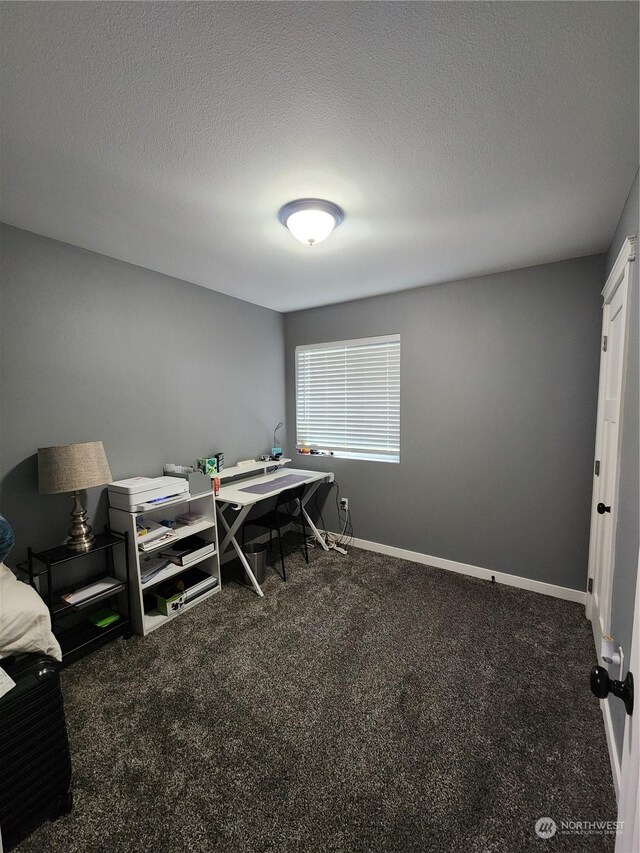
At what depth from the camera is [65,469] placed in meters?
1.94

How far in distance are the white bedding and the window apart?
8.80 feet

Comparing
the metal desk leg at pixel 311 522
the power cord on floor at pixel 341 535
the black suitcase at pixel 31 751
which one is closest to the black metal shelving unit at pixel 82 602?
the black suitcase at pixel 31 751

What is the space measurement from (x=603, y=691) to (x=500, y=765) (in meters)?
1.18

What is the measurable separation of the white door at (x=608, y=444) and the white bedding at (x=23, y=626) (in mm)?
2535

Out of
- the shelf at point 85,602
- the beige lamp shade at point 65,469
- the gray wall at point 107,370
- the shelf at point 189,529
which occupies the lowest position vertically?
Result: the shelf at point 85,602

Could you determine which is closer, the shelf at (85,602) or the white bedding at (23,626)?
the white bedding at (23,626)

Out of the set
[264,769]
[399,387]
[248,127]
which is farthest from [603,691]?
[399,387]

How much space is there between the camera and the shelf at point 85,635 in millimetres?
1997

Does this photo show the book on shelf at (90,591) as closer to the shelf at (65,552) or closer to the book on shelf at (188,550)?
the shelf at (65,552)

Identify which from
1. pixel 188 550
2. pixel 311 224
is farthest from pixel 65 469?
pixel 311 224

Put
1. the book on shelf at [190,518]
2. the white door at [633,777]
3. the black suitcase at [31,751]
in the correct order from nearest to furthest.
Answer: the white door at [633,777] < the black suitcase at [31,751] < the book on shelf at [190,518]

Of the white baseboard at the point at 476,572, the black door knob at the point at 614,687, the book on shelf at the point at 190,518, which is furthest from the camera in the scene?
the book on shelf at the point at 190,518

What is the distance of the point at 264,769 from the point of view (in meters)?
1.42

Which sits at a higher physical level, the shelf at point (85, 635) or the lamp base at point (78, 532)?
the lamp base at point (78, 532)
